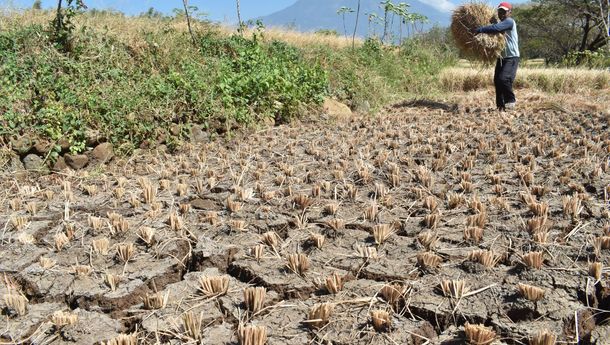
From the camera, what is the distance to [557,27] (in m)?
25.1

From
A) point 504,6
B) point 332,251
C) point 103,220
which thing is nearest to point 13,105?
point 103,220

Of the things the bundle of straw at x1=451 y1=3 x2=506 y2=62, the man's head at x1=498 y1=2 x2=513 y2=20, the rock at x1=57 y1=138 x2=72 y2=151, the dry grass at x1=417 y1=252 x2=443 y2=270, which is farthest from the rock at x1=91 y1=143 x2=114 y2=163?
the man's head at x1=498 y1=2 x2=513 y2=20

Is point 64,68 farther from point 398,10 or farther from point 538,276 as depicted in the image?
point 398,10

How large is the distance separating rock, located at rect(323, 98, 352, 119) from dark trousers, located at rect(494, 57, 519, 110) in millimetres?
2043

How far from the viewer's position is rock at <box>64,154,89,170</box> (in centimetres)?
454

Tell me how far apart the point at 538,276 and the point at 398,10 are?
1140 centimetres

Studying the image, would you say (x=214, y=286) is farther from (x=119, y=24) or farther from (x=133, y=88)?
(x=119, y=24)

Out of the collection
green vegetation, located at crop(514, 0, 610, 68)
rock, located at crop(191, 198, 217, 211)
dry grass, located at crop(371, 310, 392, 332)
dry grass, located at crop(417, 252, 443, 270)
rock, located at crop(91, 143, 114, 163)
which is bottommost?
dry grass, located at crop(371, 310, 392, 332)

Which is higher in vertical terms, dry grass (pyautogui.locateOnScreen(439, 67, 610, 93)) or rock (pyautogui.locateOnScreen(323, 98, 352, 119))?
dry grass (pyautogui.locateOnScreen(439, 67, 610, 93))

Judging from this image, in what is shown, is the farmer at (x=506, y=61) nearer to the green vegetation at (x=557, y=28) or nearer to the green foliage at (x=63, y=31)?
the green foliage at (x=63, y=31)

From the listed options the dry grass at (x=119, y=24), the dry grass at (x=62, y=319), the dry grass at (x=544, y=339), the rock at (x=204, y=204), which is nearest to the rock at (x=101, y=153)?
the rock at (x=204, y=204)

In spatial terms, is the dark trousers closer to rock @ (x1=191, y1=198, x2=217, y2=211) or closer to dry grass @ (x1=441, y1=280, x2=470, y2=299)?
rock @ (x1=191, y1=198, x2=217, y2=211)

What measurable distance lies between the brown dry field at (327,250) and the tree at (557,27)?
22152mm

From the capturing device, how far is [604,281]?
179 cm
